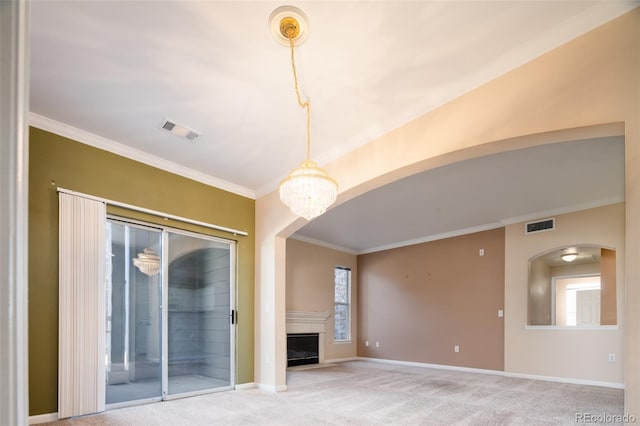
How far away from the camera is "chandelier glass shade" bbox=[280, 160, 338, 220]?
3.36 m

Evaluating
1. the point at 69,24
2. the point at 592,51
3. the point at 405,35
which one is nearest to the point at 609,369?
the point at 592,51

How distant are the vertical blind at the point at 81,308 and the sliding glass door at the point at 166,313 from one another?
Result: 0.27 metres

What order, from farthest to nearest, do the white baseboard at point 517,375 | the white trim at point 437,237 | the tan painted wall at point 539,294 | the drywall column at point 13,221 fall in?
the white trim at point 437,237 → the tan painted wall at point 539,294 → the white baseboard at point 517,375 → the drywall column at point 13,221

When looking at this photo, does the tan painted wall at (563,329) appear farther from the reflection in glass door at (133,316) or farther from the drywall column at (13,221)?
the drywall column at (13,221)

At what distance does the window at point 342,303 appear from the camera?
10.2 m

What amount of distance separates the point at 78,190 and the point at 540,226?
7390 millimetres

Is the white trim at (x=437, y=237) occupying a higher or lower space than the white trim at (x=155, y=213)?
lower

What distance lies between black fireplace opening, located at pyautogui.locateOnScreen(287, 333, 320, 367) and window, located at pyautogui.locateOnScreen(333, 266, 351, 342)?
956mm

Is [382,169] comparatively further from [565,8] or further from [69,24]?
[69,24]

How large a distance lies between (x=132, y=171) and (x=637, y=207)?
4.80m


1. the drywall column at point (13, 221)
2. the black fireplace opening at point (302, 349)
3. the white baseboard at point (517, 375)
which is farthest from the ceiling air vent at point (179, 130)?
the white baseboard at point (517, 375)

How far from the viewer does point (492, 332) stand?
7.82m

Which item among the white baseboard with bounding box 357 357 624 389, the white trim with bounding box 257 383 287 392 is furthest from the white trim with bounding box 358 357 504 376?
the white trim with bounding box 257 383 287 392

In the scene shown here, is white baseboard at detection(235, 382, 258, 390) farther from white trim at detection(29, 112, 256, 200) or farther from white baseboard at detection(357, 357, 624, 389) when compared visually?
white baseboard at detection(357, 357, 624, 389)
